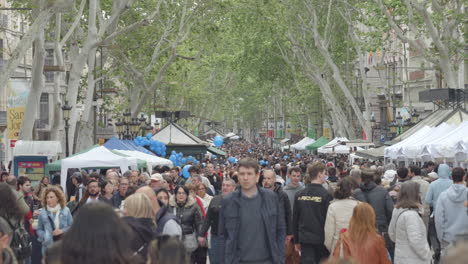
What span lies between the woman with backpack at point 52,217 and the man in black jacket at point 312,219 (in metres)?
2.65

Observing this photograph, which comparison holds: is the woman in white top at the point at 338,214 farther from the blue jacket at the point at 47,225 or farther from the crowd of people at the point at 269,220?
the blue jacket at the point at 47,225

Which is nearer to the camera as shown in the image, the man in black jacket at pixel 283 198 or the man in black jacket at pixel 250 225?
the man in black jacket at pixel 250 225

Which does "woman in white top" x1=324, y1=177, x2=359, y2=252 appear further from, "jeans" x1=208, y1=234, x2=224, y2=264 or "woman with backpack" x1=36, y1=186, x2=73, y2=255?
"woman with backpack" x1=36, y1=186, x2=73, y2=255

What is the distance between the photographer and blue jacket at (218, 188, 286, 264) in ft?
28.1

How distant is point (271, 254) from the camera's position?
8.61 meters

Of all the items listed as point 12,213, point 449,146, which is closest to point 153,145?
point 449,146

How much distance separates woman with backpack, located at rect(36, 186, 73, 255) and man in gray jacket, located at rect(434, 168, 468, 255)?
4.06m

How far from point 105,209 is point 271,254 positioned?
418cm

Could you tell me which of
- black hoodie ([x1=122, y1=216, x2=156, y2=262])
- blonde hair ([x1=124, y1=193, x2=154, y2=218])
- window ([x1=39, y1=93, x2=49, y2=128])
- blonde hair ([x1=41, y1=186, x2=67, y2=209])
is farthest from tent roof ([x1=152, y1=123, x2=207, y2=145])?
black hoodie ([x1=122, y1=216, x2=156, y2=262])

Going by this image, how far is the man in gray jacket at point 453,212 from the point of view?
1087 centimetres

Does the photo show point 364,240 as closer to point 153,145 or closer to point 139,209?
point 139,209

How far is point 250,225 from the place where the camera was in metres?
8.59

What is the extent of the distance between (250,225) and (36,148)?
16.3 m

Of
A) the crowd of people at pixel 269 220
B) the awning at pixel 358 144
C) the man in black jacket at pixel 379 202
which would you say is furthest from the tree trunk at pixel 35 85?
the awning at pixel 358 144
